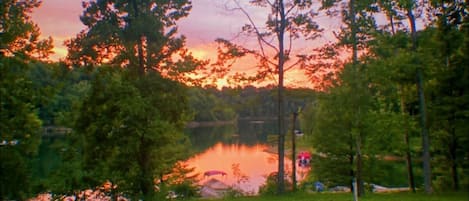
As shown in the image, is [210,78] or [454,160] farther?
[454,160]

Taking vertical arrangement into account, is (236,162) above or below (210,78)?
below

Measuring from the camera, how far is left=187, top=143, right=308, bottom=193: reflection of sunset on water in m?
32.1

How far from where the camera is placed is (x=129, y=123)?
38.2ft

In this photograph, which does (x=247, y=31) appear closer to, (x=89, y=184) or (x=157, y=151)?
(x=157, y=151)

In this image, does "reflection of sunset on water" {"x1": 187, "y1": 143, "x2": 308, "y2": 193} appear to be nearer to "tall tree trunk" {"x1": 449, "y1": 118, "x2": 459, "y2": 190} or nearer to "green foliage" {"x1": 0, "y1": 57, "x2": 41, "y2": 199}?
"tall tree trunk" {"x1": 449, "y1": 118, "x2": 459, "y2": 190}

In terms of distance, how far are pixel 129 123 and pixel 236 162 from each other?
31574mm

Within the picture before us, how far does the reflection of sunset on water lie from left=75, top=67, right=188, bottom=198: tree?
15.4 m

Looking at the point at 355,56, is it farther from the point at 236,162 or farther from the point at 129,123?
the point at 236,162

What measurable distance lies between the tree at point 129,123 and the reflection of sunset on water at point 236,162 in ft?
50.4

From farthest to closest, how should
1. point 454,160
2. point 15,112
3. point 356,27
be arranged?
point 454,160, point 356,27, point 15,112

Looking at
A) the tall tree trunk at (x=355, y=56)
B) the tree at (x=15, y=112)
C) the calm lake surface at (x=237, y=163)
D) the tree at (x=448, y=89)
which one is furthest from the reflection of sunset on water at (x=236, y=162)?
the tree at (x=15, y=112)

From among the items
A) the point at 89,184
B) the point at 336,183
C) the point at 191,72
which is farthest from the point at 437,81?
the point at 89,184

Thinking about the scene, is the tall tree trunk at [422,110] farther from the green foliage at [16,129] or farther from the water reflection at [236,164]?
the water reflection at [236,164]

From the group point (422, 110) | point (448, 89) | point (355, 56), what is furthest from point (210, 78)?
point (448, 89)
